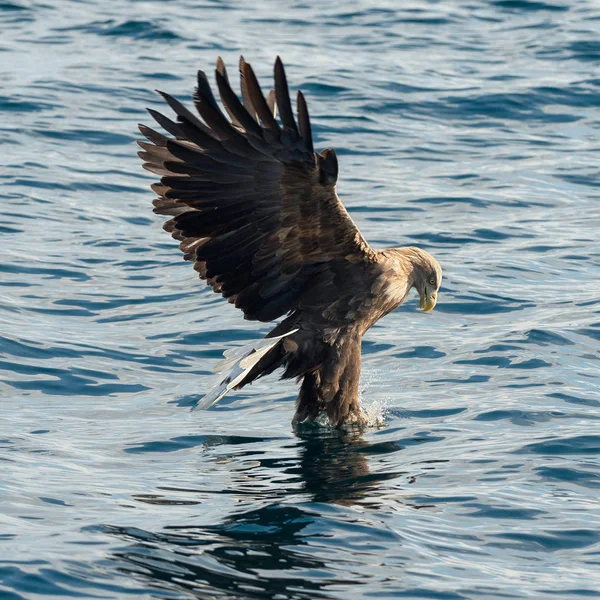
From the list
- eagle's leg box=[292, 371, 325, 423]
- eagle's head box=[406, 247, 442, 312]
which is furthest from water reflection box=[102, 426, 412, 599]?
eagle's head box=[406, 247, 442, 312]

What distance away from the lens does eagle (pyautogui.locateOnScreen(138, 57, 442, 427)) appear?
19.4ft

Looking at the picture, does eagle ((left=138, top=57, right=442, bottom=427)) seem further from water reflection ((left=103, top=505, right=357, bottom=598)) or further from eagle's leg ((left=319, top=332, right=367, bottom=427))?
water reflection ((left=103, top=505, right=357, bottom=598))

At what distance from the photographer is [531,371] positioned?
7.67m

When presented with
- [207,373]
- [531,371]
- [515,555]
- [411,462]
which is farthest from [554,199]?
[515,555]

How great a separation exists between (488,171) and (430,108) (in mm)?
2102

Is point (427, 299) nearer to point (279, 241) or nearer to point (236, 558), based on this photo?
point (279, 241)

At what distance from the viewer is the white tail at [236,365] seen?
645cm

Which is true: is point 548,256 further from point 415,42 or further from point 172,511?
point 415,42

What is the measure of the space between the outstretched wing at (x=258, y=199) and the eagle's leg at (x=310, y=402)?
0.44 m

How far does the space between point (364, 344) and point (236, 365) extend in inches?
79.4

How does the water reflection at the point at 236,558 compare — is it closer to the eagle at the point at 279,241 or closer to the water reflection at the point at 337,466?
the water reflection at the point at 337,466

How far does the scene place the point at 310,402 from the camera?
273 inches

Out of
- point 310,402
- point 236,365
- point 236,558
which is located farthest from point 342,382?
point 236,558

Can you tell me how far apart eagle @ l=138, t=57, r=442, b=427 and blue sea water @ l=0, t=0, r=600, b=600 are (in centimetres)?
39
